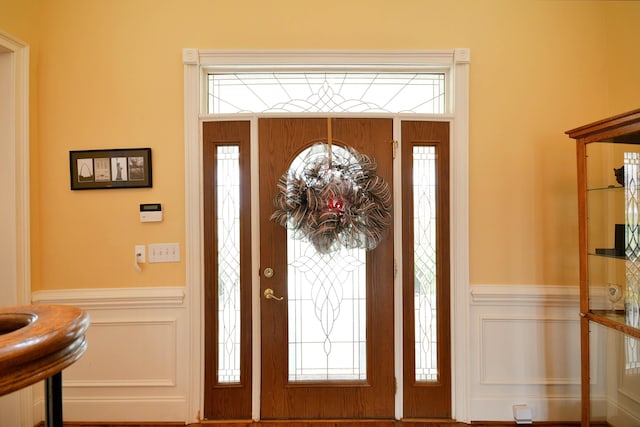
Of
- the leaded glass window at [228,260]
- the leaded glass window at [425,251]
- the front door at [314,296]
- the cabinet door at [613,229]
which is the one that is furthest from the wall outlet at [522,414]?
the leaded glass window at [228,260]

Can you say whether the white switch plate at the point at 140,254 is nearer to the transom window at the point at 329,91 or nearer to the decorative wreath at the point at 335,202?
the decorative wreath at the point at 335,202

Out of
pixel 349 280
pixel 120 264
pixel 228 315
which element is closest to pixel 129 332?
pixel 120 264

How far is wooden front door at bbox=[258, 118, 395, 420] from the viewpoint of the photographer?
2.15 meters

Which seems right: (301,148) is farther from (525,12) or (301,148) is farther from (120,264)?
(525,12)

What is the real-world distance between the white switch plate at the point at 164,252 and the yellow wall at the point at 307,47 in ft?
0.14

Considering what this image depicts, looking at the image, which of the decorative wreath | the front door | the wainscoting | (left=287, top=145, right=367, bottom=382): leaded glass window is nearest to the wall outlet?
the wainscoting

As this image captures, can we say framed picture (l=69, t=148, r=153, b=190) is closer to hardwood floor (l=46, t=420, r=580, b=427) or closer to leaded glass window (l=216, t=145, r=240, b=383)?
leaded glass window (l=216, t=145, r=240, b=383)

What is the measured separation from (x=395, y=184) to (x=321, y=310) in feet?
3.25

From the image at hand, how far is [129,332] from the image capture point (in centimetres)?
216

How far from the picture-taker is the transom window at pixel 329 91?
2230mm

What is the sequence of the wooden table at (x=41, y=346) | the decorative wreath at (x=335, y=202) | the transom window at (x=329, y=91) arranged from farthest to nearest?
the transom window at (x=329, y=91) → the decorative wreath at (x=335, y=202) → the wooden table at (x=41, y=346)

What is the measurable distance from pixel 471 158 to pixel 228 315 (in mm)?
1980

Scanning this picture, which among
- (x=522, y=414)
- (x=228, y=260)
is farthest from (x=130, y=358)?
(x=522, y=414)

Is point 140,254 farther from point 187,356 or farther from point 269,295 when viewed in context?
point 269,295
